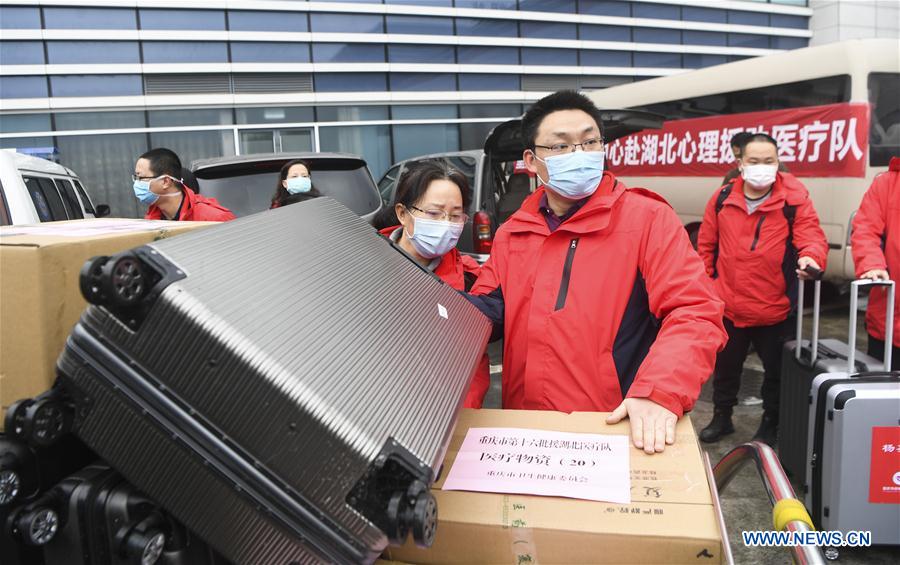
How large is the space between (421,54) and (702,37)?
9.34 meters

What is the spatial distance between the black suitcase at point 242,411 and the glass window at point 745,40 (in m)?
23.0

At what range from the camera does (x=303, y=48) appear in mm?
16109

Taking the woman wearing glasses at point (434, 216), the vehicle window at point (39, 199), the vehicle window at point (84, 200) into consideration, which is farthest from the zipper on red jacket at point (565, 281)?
the vehicle window at point (84, 200)

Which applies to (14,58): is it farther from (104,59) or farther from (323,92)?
(323,92)

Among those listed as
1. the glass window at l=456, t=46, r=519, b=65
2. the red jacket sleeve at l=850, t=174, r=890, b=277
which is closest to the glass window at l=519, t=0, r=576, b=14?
the glass window at l=456, t=46, r=519, b=65

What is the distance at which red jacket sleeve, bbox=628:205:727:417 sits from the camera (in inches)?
54.1

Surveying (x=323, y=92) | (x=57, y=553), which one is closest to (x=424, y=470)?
(x=57, y=553)

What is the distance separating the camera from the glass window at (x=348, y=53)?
53.3ft

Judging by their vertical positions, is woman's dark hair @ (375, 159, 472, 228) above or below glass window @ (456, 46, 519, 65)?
below

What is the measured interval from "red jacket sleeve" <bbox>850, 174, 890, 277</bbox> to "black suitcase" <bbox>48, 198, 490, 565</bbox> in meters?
3.18

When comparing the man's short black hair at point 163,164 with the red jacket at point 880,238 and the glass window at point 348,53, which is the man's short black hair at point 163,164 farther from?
the glass window at point 348,53

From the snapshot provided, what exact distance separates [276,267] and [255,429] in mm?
256

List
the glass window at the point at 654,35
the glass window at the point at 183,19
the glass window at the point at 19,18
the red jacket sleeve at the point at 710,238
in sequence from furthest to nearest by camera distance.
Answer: the glass window at the point at 654,35 → the glass window at the point at 183,19 → the glass window at the point at 19,18 → the red jacket sleeve at the point at 710,238

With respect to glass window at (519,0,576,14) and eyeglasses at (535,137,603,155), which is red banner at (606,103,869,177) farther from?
glass window at (519,0,576,14)
